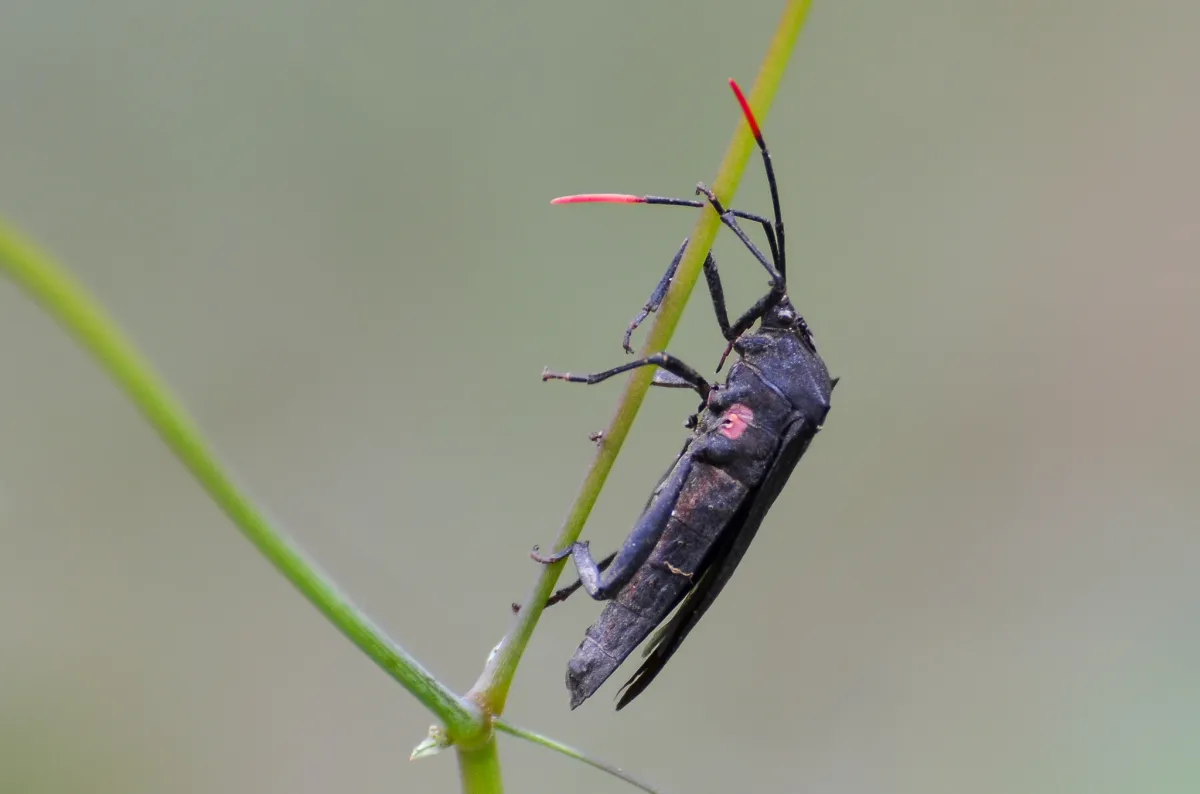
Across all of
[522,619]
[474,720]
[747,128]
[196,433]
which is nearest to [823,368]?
[747,128]

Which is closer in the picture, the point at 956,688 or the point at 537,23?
the point at 537,23

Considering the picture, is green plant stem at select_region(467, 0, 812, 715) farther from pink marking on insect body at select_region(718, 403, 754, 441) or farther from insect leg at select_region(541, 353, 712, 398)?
pink marking on insect body at select_region(718, 403, 754, 441)

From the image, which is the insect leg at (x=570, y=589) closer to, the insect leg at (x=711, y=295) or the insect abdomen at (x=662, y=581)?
the insect abdomen at (x=662, y=581)

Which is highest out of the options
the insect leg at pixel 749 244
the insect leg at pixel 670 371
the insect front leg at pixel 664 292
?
the insect leg at pixel 749 244

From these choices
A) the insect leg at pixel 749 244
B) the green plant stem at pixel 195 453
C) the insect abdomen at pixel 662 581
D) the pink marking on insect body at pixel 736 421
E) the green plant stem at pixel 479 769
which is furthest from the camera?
the pink marking on insect body at pixel 736 421

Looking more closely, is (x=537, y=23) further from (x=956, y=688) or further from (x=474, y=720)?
(x=956, y=688)

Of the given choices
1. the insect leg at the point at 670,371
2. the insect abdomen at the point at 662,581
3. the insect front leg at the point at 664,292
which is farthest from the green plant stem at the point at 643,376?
the insect abdomen at the point at 662,581

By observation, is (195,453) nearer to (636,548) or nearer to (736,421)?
(636,548)
